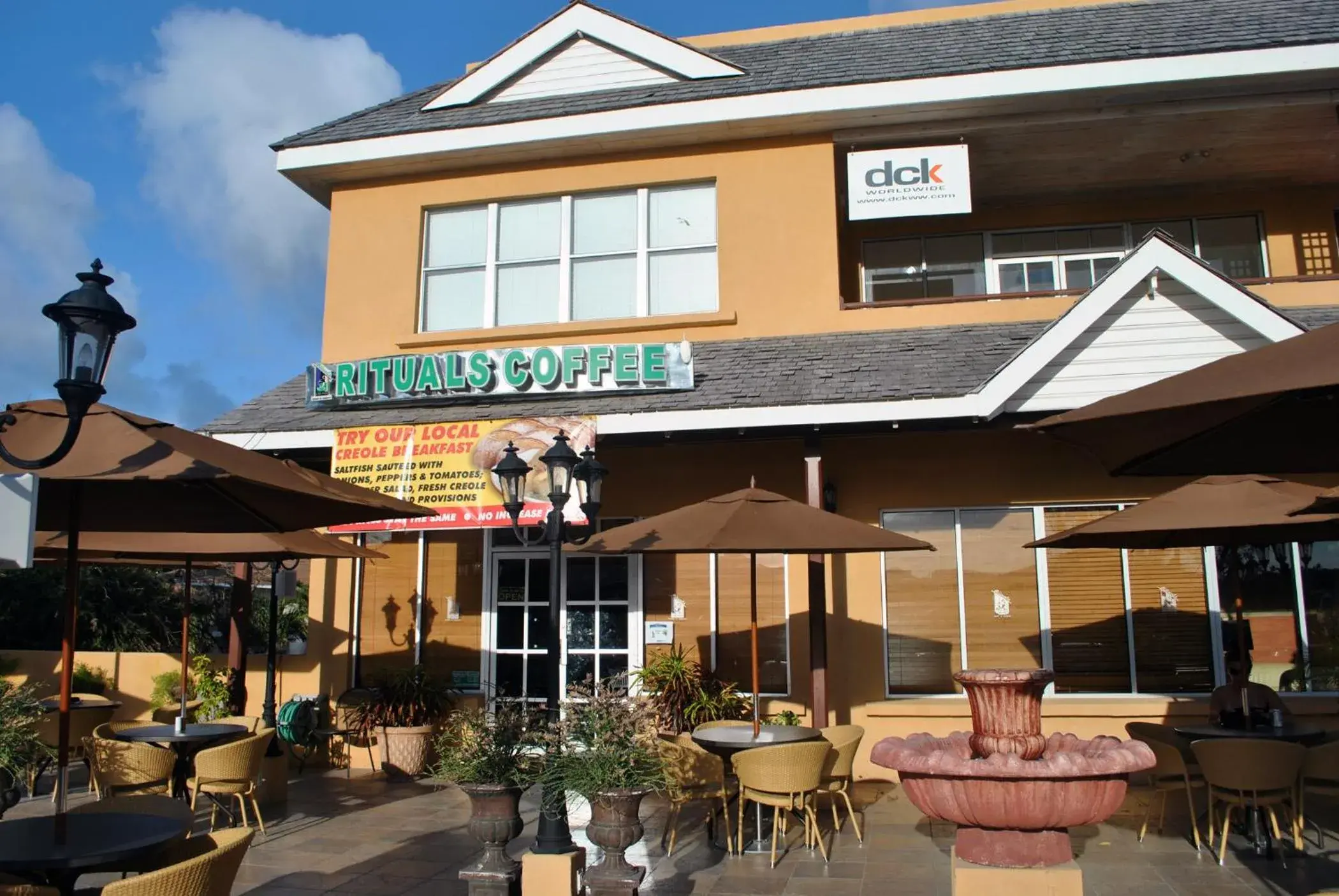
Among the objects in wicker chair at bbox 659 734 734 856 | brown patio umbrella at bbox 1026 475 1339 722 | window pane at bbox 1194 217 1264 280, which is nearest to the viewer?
brown patio umbrella at bbox 1026 475 1339 722

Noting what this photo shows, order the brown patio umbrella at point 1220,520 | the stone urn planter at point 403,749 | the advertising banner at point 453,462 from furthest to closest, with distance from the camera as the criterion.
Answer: the stone urn planter at point 403,749, the advertising banner at point 453,462, the brown patio umbrella at point 1220,520

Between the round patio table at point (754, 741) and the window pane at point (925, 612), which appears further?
the window pane at point (925, 612)

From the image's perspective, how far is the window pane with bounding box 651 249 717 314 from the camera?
12.1 metres

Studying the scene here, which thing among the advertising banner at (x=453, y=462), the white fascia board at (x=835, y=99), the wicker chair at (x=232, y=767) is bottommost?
the wicker chair at (x=232, y=767)

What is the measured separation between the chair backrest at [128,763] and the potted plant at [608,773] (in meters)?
3.54

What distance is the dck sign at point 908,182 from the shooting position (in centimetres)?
1163

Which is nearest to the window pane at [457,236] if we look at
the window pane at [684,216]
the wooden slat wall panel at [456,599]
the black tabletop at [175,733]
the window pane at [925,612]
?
the window pane at [684,216]

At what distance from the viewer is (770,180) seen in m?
12.0

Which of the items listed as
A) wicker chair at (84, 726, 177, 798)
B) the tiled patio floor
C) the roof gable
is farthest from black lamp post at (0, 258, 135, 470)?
the roof gable

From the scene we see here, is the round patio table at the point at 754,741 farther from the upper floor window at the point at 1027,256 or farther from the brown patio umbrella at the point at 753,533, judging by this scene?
the upper floor window at the point at 1027,256

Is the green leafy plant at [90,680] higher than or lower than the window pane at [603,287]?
lower

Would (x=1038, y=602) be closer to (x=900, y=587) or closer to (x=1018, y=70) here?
(x=900, y=587)

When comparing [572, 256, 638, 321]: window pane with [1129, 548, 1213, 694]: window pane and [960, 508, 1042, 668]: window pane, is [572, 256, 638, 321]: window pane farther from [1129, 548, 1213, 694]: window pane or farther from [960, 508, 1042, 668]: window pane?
[1129, 548, 1213, 694]: window pane

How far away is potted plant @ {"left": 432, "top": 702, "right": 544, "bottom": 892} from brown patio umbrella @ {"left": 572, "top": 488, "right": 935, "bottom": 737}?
6.23 ft
